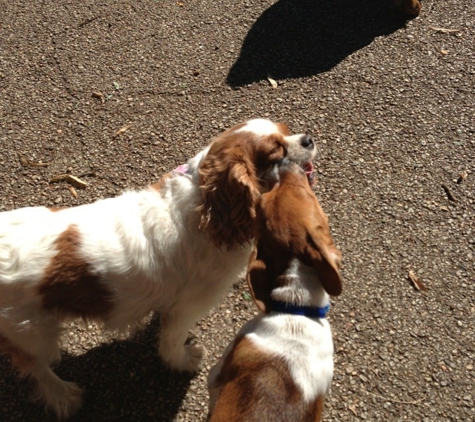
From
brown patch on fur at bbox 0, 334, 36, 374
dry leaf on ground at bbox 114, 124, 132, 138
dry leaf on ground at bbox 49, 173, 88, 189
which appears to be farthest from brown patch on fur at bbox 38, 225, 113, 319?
dry leaf on ground at bbox 114, 124, 132, 138

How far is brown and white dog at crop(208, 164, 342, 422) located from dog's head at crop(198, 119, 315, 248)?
8.4 inches

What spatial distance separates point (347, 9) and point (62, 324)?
4866mm

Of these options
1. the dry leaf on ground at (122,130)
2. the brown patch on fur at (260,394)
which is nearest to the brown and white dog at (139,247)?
the brown patch on fur at (260,394)

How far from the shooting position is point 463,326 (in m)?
3.85

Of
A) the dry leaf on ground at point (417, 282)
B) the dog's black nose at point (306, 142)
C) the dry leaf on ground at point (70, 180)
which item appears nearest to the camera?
the dog's black nose at point (306, 142)

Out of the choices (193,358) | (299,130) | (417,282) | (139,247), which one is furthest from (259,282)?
(299,130)

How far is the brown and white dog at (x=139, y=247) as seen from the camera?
2865mm

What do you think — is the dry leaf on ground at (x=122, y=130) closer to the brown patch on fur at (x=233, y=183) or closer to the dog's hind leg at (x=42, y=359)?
the brown patch on fur at (x=233, y=183)

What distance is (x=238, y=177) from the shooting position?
2.90 metres

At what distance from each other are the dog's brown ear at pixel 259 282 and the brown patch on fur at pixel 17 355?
152 cm

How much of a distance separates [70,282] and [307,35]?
4167 mm

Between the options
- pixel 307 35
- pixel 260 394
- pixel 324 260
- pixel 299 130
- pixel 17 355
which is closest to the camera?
pixel 324 260

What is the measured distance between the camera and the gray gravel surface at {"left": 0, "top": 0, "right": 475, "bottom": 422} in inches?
144

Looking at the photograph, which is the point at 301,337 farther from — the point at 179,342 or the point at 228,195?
the point at 179,342
